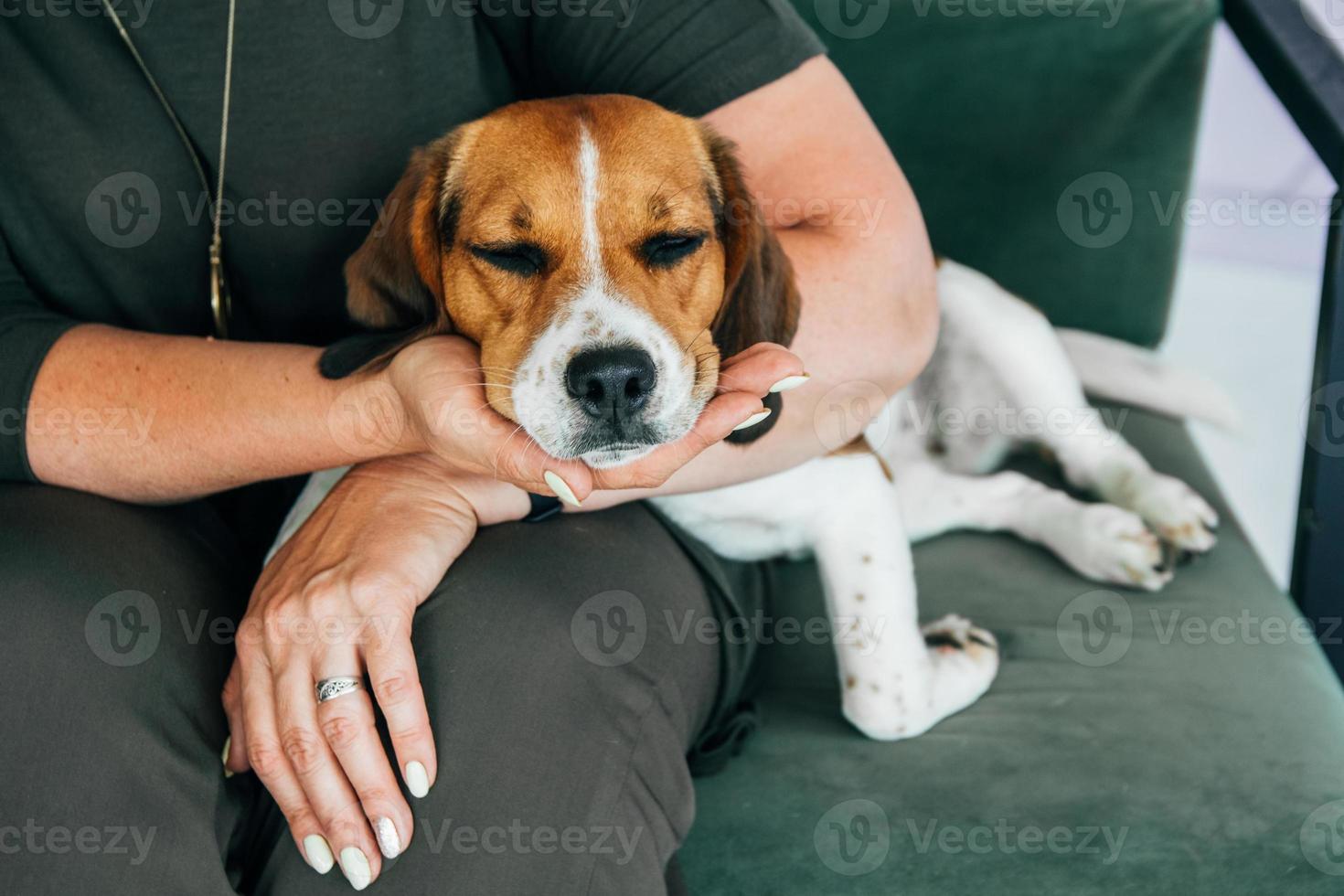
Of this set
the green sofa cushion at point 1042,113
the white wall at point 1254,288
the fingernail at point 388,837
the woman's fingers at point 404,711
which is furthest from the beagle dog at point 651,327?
the white wall at point 1254,288

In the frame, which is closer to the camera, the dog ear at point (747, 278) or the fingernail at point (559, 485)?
the fingernail at point (559, 485)

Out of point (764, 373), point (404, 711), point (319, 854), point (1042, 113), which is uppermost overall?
point (764, 373)

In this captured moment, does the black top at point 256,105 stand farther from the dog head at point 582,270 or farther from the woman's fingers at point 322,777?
the woman's fingers at point 322,777

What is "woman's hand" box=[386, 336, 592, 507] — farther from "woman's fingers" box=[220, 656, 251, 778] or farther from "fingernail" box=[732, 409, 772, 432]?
"woman's fingers" box=[220, 656, 251, 778]

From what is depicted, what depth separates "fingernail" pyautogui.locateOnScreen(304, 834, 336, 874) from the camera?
45.9 inches

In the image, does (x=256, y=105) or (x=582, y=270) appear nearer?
(x=582, y=270)

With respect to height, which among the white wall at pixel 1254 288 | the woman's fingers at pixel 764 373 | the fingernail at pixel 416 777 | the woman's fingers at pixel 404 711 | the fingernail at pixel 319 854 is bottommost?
the white wall at pixel 1254 288

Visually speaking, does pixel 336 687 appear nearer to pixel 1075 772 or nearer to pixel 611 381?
pixel 611 381

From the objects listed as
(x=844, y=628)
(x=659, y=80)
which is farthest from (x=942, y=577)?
(x=659, y=80)

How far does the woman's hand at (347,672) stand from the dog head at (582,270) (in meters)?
0.17

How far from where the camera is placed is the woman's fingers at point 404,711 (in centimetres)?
116

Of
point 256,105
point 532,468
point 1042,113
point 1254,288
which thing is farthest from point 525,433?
point 1254,288

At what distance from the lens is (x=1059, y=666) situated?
168cm

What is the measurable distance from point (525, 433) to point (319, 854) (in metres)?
0.47
